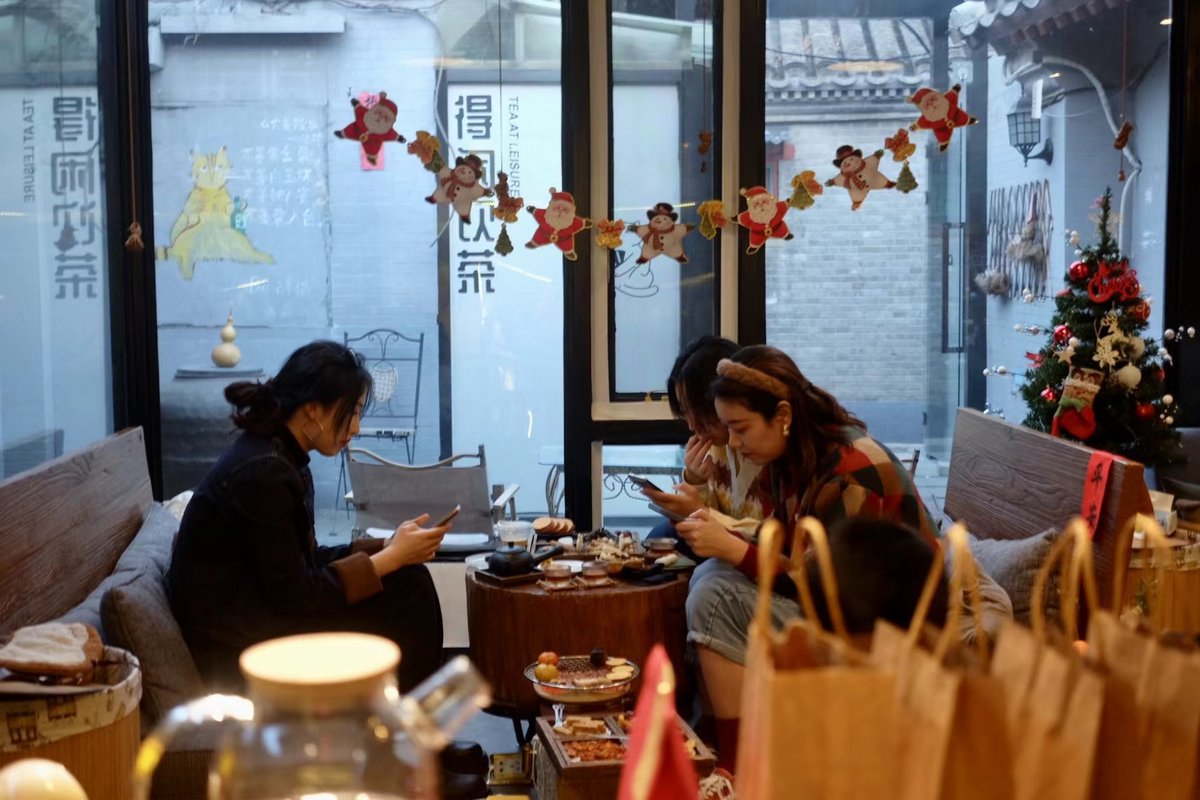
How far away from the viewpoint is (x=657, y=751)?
3.56 feet

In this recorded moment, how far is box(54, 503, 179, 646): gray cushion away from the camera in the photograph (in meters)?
3.30

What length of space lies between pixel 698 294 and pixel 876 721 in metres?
4.28

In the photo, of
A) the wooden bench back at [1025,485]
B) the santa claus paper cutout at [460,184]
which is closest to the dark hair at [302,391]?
the santa claus paper cutout at [460,184]

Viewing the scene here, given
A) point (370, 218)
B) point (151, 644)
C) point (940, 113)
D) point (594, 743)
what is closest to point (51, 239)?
point (370, 218)

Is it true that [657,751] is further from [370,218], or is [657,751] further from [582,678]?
[370,218]

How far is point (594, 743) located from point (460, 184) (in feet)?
9.12

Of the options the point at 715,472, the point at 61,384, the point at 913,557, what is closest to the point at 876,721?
the point at 913,557

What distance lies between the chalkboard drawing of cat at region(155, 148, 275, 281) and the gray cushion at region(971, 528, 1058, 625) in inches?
119

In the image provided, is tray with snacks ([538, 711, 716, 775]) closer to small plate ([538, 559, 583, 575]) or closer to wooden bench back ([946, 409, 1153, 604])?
small plate ([538, 559, 583, 575])

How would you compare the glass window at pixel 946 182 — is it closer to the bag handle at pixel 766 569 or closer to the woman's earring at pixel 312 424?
the woman's earring at pixel 312 424

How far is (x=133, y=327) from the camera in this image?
5.14 metres

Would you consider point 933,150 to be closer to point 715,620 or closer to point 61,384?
point 715,620

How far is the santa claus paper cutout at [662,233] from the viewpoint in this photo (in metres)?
5.07

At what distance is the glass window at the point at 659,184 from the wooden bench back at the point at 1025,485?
1183mm
